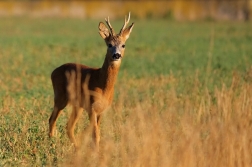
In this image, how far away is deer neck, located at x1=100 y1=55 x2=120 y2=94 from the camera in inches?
424

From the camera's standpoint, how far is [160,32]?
3944cm

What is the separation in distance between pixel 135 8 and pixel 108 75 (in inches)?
2117

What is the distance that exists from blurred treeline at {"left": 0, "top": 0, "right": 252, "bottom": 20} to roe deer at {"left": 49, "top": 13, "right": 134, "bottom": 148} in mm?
48467

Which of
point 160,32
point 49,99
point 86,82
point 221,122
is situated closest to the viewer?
point 221,122

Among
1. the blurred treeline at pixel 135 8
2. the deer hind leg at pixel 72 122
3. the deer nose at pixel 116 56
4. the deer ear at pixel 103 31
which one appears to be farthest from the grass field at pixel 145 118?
the blurred treeline at pixel 135 8

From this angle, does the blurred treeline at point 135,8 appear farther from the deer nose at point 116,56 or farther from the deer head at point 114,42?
the deer nose at point 116,56

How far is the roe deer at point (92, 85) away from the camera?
1048 centimetres

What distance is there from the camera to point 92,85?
35.6ft

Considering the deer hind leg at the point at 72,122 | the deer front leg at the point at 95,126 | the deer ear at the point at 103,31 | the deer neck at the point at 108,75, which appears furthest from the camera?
the deer ear at the point at 103,31

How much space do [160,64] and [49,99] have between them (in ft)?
26.4

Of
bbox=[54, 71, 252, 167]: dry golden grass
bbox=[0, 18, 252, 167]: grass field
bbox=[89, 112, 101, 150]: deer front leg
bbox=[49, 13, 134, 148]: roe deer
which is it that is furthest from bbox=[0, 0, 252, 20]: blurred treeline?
bbox=[54, 71, 252, 167]: dry golden grass

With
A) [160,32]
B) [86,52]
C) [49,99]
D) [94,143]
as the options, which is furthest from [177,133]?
[160,32]

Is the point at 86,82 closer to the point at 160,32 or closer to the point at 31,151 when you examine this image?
the point at 31,151

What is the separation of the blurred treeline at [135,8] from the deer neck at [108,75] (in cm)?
4875
